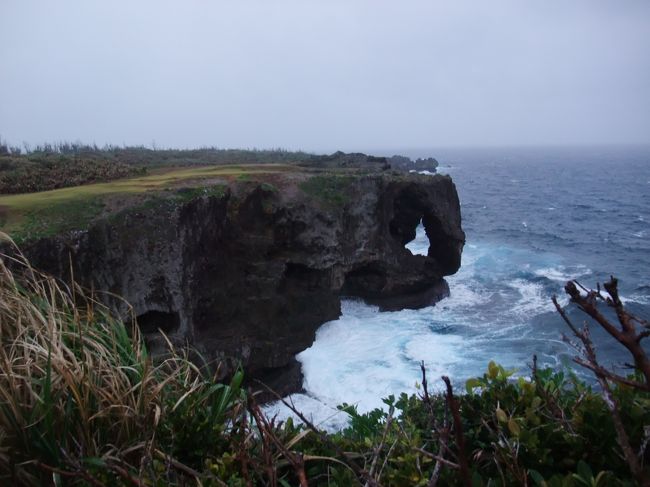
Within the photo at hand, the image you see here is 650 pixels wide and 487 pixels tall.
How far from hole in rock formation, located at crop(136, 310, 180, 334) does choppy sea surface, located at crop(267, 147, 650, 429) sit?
4.56 metres

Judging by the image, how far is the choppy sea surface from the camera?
19.3m

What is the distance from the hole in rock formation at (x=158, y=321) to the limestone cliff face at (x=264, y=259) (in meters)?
0.04

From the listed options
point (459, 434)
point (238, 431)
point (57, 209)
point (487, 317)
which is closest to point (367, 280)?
point (487, 317)

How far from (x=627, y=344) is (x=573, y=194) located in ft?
268

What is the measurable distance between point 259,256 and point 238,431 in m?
18.0

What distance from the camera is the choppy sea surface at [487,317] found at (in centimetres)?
1927

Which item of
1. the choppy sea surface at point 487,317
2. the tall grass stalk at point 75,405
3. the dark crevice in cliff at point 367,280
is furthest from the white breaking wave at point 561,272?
the tall grass stalk at point 75,405

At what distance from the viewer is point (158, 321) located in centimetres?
1734

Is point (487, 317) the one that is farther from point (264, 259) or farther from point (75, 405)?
point (75, 405)

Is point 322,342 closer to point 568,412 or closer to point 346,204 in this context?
point 346,204

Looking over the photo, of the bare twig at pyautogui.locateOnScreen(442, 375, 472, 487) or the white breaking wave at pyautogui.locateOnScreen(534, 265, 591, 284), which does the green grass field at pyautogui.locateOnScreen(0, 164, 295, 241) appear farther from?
the white breaking wave at pyautogui.locateOnScreen(534, 265, 591, 284)

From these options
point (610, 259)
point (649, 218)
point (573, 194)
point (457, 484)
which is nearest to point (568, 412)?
point (457, 484)

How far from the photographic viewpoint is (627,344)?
4.69ft

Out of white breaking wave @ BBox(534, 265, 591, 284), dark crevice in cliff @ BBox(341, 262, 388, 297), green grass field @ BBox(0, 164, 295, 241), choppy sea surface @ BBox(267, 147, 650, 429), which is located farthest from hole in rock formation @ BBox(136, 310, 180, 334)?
white breaking wave @ BBox(534, 265, 591, 284)
